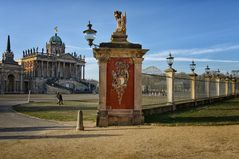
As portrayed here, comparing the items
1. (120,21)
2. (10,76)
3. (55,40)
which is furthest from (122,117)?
(55,40)

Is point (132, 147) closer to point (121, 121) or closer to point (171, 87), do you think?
point (121, 121)

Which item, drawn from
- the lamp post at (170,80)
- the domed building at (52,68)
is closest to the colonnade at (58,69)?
the domed building at (52,68)

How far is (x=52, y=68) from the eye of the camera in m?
111

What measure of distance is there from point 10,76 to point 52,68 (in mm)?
24787

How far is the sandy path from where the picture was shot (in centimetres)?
731

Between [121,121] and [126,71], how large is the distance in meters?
2.26

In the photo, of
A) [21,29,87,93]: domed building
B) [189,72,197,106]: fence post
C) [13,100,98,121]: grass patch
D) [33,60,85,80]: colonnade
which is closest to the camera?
[13,100,98,121]: grass patch

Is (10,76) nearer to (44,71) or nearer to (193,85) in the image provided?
(44,71)

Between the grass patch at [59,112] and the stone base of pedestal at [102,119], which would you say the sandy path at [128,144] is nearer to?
the stone base of pedestal at [102,119]

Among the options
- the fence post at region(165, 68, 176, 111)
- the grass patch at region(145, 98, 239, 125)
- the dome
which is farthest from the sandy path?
the dome

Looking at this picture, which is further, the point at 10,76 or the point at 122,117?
the point at 10,76

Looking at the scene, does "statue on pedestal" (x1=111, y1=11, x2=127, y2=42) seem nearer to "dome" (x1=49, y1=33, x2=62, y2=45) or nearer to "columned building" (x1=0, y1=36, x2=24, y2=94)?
"columned building" (x1=0, y1=36, x2=24, y2=94)

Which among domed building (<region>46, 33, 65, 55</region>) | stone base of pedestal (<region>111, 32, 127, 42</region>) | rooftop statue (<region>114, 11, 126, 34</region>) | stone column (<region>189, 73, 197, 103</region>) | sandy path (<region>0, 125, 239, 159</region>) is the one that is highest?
domed building (<region>46, 33, 65, 55</region>)

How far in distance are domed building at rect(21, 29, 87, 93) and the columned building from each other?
209 inches
